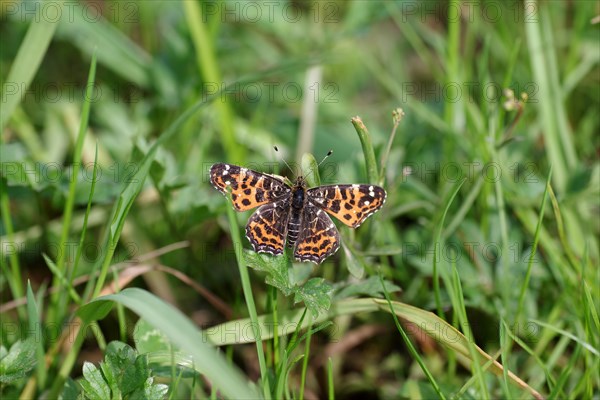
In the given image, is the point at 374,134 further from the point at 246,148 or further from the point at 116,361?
the point at 116,361

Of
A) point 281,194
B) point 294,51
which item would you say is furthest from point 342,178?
point 294,51

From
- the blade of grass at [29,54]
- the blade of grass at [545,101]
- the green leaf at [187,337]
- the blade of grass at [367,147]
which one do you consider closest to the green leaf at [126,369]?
the green leaf at [187,337]

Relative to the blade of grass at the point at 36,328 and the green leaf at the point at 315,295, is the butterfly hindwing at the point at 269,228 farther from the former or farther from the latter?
the blade of grass at the point at 36,328

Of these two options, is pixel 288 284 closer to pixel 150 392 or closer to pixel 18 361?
pixel 150 392

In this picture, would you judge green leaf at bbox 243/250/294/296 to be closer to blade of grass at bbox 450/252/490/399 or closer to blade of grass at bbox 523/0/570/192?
blade of grass at bbox 450/252/490/399

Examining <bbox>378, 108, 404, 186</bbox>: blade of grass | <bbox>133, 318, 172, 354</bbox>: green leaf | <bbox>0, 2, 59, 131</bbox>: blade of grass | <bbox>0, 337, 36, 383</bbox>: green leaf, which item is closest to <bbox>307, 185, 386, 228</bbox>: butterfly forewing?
<bbox>378, 108, 404, 186</bbox>: blade of grass

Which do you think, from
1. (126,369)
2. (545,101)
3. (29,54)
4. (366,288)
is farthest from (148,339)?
(545,101)
